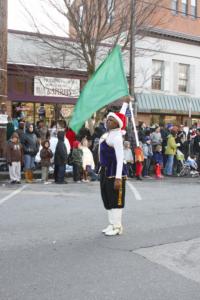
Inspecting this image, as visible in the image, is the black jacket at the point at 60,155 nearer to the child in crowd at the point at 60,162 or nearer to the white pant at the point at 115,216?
the child in crowd at the point at 60,162

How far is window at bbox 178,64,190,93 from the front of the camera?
2942cm

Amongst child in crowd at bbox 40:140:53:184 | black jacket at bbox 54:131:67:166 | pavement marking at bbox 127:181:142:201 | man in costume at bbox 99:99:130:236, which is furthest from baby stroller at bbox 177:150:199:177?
man in costume at bbox 99:99:130:236

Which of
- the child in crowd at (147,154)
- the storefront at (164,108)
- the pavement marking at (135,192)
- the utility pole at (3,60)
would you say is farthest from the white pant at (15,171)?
the storefront at (164,108)

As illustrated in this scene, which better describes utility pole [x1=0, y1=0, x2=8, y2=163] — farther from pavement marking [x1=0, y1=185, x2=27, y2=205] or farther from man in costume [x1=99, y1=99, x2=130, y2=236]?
man in costume [x1=99, y1=99, x2=130, y2=236]

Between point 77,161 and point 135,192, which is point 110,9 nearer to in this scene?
point 77,161

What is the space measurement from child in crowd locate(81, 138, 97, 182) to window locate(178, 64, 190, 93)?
15217 millimetres

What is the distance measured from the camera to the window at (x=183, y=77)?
29.4 metres

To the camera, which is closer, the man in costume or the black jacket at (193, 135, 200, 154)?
the man in costume

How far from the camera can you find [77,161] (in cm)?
1503

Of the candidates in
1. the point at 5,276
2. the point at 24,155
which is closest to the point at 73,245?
the point at 5,276

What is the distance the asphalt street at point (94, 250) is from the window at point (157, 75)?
1731cm

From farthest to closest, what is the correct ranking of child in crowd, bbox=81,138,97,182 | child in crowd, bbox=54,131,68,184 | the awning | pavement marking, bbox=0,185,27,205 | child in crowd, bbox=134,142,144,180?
the awning < child in crowd, bbox=134,142,144,180 < child in crowd, bbox=81,138,97,182 < child in crowd, bbox=54,131,68,184 < pavement marking, bbox=0,185,27,205

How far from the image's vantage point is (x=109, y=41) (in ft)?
66.9

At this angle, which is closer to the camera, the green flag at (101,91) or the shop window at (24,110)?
the green flag at (101,91)
